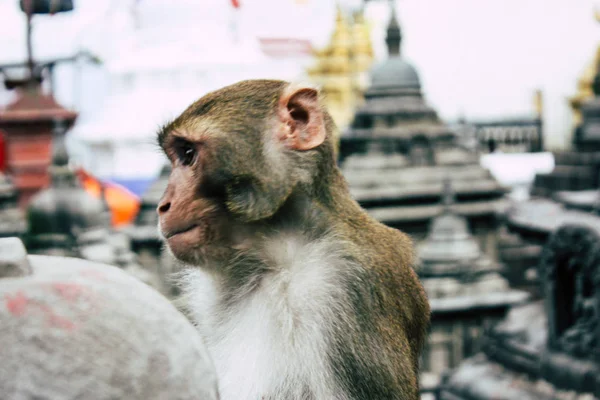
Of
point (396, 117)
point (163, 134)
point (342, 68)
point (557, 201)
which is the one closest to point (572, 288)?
point (557, 201)

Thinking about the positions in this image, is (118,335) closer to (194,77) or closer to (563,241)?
(563,241)

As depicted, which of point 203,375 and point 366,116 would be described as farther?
point 366,116

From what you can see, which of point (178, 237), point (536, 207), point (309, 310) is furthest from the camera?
point (536, 207)

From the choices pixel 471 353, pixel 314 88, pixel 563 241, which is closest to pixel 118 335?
pixel 314 88

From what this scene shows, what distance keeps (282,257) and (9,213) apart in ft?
23.6

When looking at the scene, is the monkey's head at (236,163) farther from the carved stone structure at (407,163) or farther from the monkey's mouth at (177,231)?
the carved stone structure at (407,163)

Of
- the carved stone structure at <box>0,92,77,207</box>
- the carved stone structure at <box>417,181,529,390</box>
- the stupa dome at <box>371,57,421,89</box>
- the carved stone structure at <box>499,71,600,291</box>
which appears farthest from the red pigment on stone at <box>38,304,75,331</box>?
the carved stone structure at <box>0,92,77,207</box>

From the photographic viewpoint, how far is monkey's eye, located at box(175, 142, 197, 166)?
1.87 m

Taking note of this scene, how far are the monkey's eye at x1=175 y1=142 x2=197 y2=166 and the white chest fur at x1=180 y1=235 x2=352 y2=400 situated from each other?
241 millimetres

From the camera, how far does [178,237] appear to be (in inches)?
70.8

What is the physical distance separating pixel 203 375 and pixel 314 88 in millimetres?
1079

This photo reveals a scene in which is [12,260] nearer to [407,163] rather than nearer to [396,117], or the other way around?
[407,163]

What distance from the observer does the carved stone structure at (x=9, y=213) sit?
7.82 meters

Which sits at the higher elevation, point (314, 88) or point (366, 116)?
point (314, 88)
